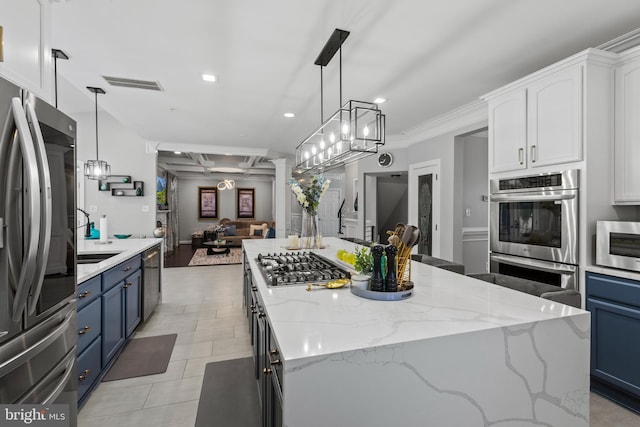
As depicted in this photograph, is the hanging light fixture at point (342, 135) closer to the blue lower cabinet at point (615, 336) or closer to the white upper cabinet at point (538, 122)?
the white upper cabinet at point (538, 122)

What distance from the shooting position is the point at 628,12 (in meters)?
2.05

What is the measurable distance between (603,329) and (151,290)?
414 cm

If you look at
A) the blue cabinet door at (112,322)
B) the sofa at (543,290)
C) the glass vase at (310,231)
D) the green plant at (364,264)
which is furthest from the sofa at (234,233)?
the green plant at (364,264)

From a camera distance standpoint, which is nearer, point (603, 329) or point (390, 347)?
point (390, 347)

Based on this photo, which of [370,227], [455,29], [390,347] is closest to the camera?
[390,347]

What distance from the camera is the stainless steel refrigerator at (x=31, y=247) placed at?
3.08 ft

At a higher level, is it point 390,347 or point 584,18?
point 584,18

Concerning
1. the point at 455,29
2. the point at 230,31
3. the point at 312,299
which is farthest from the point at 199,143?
the point at 312,299

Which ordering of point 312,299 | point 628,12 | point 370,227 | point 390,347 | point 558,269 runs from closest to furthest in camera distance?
point 390,347, point 312,299, point 628,12, point 558,269, point 370,227

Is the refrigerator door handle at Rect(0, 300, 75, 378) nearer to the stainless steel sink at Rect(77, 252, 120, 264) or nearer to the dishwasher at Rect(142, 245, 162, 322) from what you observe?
the stainless steel sink at Rect(77, 252, 120, 264)

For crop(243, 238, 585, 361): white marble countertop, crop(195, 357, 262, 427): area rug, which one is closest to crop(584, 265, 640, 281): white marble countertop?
crop(243, 238, 585, 361): white marble countertop

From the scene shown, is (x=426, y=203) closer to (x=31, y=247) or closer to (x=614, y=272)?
(x=614, y=272)

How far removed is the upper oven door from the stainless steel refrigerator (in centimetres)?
307

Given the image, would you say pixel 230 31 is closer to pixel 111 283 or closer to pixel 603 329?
pixel 111 283
